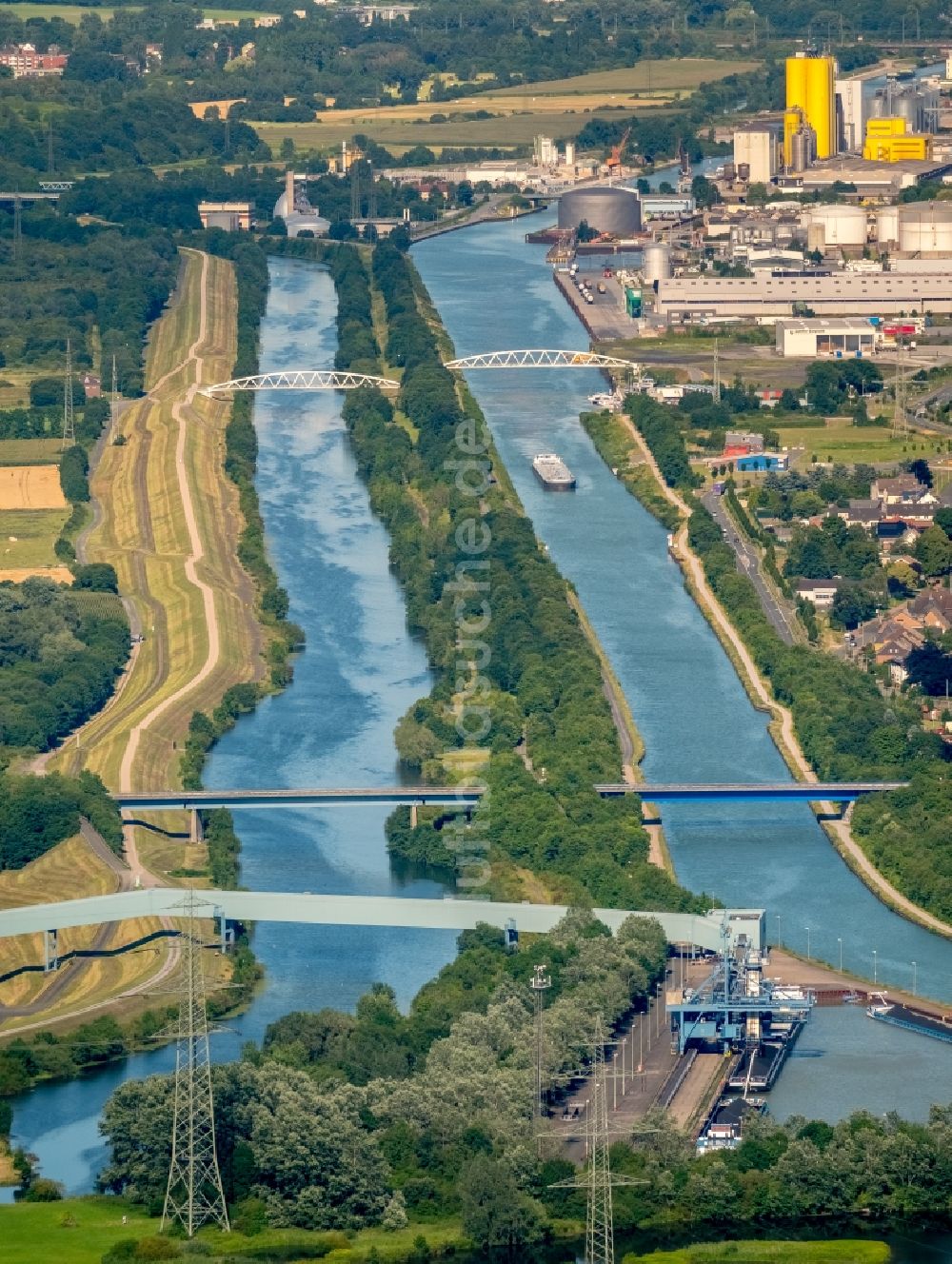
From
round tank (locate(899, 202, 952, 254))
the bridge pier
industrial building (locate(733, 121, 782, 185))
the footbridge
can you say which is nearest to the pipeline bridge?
the footbridge

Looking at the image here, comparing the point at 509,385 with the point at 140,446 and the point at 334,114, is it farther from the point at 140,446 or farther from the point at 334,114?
the point at 334,114

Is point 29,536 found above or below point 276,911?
below

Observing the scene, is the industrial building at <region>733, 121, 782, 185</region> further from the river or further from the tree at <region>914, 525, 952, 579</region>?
the tree at <region>914, 525, 952, 579</region>

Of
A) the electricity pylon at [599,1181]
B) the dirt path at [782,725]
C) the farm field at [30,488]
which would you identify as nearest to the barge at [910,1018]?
the dirt path at [782,725]

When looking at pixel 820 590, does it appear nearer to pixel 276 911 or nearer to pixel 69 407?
pixel 276 911

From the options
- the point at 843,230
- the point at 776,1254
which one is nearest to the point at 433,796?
the point at 776,1254

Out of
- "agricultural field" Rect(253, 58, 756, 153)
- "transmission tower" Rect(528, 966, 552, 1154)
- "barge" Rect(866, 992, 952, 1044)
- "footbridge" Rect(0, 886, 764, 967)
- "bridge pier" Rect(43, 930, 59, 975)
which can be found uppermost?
"transmission tower" Rect(528, 966, 552, 1154)

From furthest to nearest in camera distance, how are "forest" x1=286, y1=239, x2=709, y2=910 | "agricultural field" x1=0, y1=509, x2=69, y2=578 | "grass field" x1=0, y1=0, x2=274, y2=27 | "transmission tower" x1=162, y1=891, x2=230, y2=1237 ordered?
"grass field" x1=0, y1=0, x2=274, y2=27
"agricultural field" x1=0, y1=509, x2=69, y2=578
"forest" x1=286, y1=239, x2=709, y2=910
"transmission tower" x1=162, y1=891, x2=230, y2=1237

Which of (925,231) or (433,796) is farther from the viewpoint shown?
(925,231)
